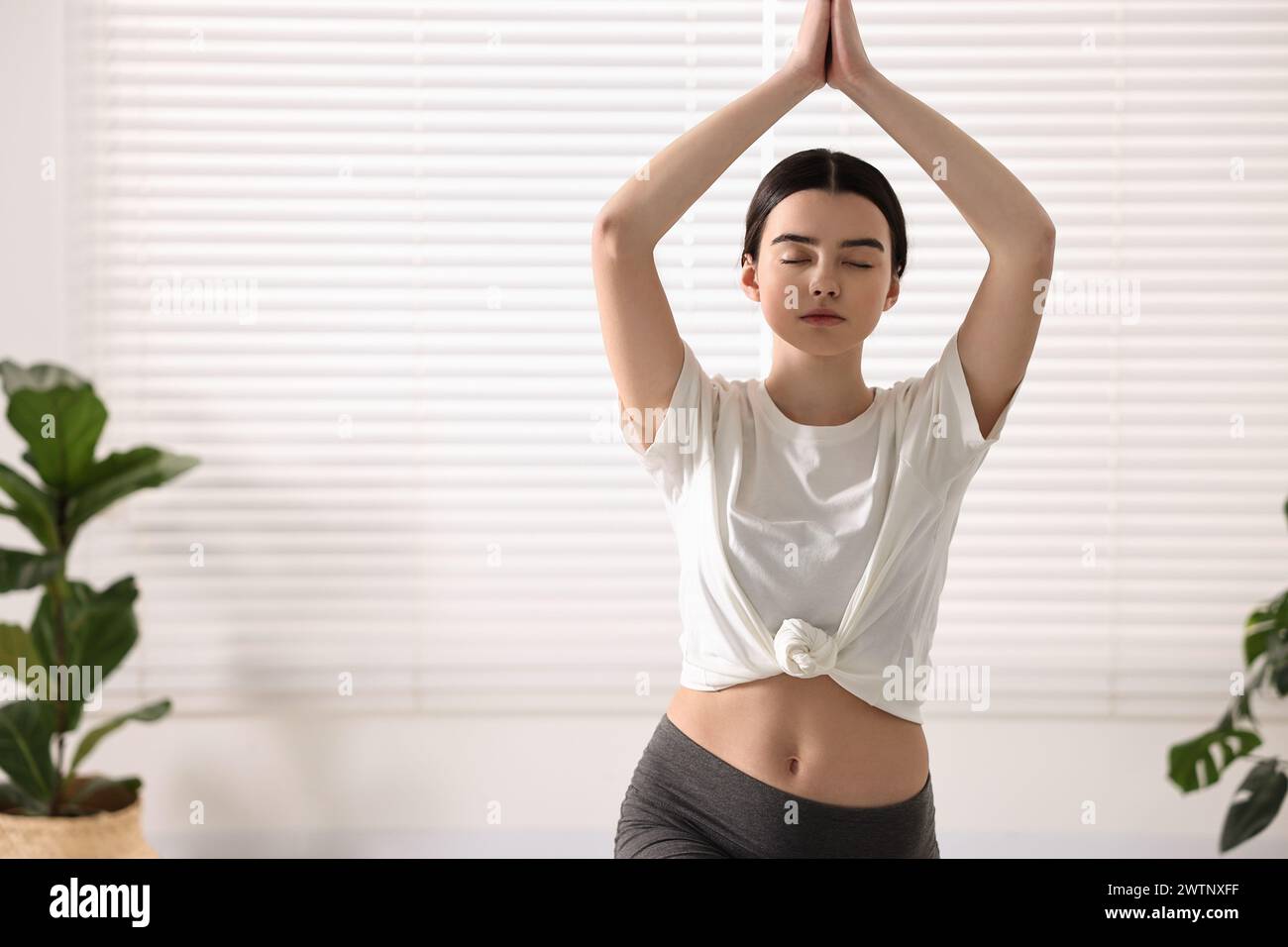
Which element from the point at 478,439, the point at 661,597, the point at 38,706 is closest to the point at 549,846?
the point at 661,597

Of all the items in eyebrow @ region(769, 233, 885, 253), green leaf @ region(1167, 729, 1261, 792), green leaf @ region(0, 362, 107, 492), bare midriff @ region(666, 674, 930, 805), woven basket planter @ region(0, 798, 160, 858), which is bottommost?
woven basket planter @ region(0, 798, 160, 858)

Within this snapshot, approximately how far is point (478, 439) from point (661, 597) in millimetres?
473

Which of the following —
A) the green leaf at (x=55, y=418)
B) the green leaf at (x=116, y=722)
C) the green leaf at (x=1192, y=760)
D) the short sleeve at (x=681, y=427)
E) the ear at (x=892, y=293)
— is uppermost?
the ear at (x=892, y=293)

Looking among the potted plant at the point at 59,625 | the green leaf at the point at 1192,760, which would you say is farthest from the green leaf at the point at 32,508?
the green leaf at the point at 1192,760

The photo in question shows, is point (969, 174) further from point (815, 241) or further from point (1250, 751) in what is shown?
point (1250, 751)

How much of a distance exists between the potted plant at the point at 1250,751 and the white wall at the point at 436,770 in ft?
1.19

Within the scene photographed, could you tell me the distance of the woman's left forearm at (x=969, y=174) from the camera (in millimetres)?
1074

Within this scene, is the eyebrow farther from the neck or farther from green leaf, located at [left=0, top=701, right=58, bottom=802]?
green leaf, located at [left=0, top=701, right=58, bottom=802]

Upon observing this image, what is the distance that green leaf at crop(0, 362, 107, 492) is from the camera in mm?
1734

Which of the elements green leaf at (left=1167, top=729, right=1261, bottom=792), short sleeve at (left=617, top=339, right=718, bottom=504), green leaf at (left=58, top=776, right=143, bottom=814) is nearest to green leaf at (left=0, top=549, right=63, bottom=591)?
green leaf at (left=58, top=776, right=143, bottom=814)

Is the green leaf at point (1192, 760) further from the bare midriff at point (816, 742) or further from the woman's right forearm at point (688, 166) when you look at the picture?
the woman's right forearm at point (688, 166)

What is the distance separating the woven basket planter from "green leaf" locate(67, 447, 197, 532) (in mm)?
497

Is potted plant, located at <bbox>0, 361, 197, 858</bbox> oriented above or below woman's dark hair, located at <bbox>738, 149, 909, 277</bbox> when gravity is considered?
below
